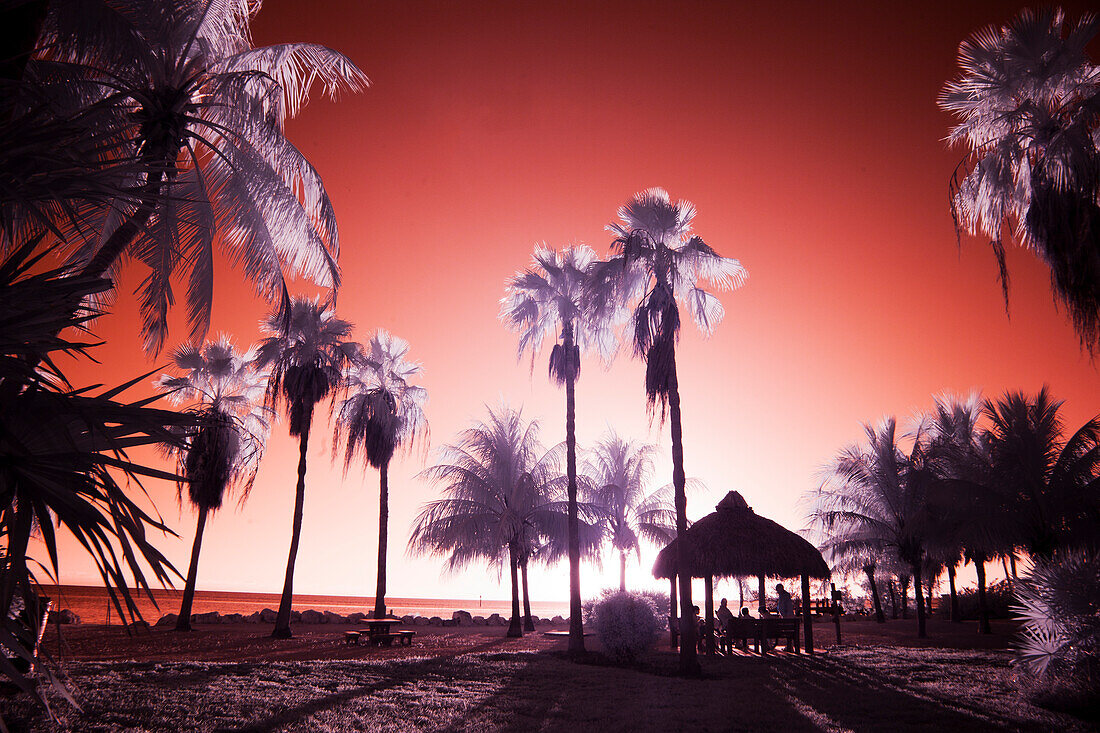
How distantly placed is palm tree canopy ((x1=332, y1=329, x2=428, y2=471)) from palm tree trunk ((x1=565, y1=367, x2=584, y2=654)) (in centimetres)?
907

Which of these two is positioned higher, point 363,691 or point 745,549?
point 745,549

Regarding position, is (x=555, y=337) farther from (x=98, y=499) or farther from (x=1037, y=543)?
(x=98, y=499)

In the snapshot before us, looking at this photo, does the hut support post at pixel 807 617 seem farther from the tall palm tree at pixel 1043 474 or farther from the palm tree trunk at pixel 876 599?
the palm tree trunk at pixel 876 599

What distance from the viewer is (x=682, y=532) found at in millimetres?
14391

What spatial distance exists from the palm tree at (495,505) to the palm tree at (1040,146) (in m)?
18.5

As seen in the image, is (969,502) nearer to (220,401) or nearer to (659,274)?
(659,274)

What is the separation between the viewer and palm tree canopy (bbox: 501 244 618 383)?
823 inches

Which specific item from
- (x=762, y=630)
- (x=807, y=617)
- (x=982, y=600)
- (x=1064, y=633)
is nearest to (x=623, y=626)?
(x=762, y=630)

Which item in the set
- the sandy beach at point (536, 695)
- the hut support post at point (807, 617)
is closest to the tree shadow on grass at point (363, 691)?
the sandy beach at point (536, 695)

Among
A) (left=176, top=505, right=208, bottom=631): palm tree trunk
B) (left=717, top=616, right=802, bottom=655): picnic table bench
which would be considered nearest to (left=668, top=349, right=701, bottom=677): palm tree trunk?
(left=717, top=616, right=802, bottom=655): picnic table bench

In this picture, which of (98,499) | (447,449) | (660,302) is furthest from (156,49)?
(447,449)

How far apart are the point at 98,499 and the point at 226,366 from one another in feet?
84.2

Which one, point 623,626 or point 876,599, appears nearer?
point 623,626

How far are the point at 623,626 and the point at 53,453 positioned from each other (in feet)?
48.9
